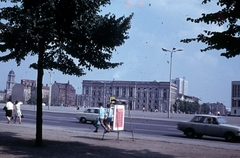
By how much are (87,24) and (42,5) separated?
1.61 metres

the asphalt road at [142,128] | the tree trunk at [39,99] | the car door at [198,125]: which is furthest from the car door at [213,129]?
the tree trunk at [39,99]

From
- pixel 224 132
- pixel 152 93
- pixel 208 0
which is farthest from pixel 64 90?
pixel 208 0

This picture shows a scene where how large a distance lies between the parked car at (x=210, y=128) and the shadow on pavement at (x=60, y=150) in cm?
881

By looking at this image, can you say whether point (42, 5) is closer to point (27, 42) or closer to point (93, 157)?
point (27, 42)

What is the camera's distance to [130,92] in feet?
255

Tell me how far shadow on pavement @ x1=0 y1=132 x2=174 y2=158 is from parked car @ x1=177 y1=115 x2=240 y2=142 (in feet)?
28.9

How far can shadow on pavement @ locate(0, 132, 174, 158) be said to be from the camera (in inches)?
435

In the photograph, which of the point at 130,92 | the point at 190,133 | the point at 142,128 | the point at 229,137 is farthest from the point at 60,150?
the point at 130,92

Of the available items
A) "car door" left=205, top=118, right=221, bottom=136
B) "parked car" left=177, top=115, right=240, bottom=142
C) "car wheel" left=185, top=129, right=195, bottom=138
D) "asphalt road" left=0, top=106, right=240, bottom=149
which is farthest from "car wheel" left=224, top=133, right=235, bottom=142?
"car wheel" left=185, top=129, right=195, bottom=138

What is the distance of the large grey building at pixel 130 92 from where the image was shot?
66312 mm

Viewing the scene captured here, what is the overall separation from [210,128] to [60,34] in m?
12.2

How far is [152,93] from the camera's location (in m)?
85.0

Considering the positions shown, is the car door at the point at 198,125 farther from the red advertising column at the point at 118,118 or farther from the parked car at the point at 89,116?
the parked car at the point at 89,116

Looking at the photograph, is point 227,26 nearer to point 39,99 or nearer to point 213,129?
point 39,99
